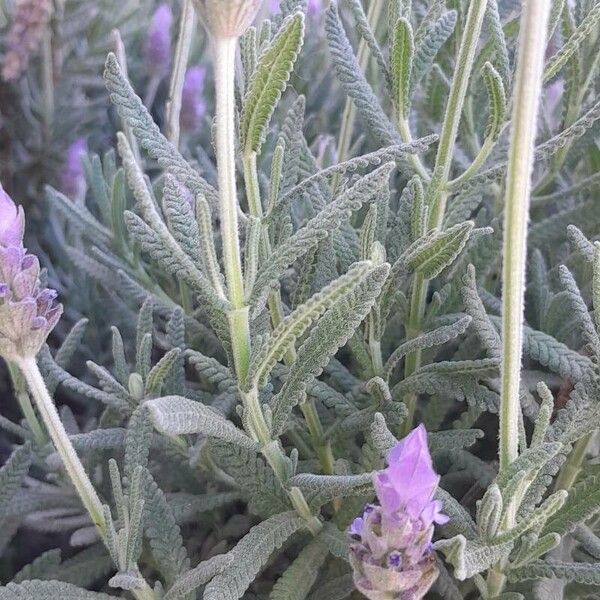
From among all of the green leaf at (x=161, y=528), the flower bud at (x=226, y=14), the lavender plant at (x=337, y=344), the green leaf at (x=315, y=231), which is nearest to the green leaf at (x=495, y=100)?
the lavender plant at (x=337, y=344)

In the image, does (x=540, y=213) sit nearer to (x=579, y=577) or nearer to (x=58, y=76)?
(x=579, y=577)

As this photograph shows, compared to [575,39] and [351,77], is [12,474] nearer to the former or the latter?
[351,77]

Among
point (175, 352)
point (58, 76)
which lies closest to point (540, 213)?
point (175, 352)

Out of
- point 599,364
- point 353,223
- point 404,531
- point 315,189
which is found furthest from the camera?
point 353,223

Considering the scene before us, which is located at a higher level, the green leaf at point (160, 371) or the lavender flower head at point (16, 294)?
the lavender flower head at point (16, 294)

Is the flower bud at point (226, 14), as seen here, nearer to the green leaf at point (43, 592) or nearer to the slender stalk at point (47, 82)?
the green leaf at point (43, 592)

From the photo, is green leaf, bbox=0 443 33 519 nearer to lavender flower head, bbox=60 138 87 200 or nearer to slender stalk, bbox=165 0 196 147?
slender stalk, bbox=165 0 196 147
